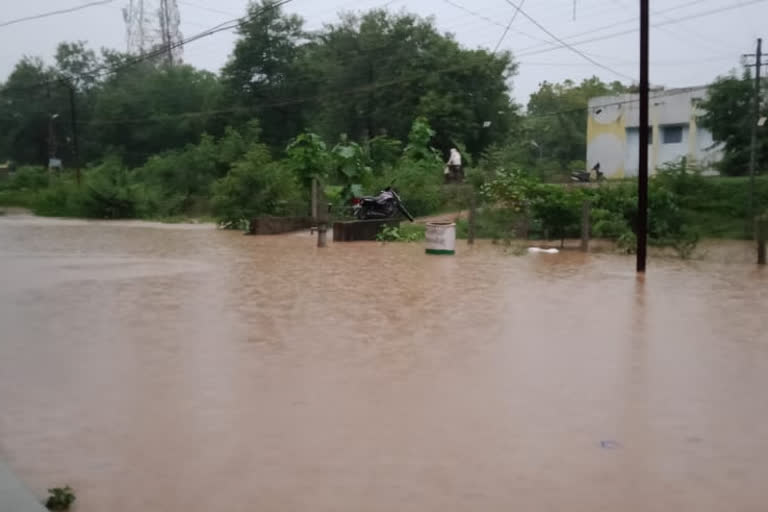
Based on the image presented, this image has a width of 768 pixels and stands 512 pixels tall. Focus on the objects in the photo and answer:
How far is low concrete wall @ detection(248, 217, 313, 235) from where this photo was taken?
26.9 meters

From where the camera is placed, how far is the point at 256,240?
24984mm

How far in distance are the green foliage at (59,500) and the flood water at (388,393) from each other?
112 millimetres

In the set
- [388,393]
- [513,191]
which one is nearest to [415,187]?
[513,191]

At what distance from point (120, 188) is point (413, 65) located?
1759cm

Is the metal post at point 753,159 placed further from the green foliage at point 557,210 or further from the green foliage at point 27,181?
the green foliage at point 27,181

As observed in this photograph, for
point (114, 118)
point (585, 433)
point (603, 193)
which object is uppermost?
point (114, 118)

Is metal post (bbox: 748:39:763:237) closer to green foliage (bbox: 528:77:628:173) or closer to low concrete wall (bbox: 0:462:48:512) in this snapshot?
low concrete wall (bbox: 0:462:48:512)

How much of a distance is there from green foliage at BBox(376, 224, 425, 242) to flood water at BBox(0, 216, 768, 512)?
8674 mm

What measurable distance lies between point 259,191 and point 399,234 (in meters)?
6.39

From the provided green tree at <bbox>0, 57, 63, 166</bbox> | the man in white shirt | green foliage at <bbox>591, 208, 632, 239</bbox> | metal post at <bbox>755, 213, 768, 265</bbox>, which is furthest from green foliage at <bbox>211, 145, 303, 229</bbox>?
green tree at <bbox>0, 57, 63, 166</bbox>

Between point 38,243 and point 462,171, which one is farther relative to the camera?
point 462,171

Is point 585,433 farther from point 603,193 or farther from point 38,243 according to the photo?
point 38,243

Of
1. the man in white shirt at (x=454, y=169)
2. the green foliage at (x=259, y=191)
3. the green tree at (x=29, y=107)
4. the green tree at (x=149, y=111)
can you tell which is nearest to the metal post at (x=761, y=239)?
the green foliage at (x=259, y=191)

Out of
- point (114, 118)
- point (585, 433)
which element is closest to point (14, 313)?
point (585, 433)
